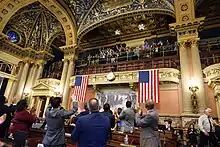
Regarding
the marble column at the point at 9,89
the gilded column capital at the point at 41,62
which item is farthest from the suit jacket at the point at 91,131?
the gilded column capital at the point at 41,62

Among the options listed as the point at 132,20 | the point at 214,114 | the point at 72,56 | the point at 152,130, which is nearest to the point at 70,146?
the point at 152,130

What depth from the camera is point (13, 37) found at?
14445mm

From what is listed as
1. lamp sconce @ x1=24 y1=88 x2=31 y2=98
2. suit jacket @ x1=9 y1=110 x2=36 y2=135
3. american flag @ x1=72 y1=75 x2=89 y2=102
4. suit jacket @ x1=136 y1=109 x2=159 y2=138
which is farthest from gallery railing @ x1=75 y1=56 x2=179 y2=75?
suit jacket @ x1=9 y1=110 x2=36 y2=135

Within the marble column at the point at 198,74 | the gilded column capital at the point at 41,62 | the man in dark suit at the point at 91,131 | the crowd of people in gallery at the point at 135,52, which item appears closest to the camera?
the man in dark suit at the point at 91,131

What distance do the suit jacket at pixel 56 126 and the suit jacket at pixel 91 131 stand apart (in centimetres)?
60

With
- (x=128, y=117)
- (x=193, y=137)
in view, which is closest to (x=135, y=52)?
(x=193, y=137)

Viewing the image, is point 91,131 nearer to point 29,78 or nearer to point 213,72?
point 213,72

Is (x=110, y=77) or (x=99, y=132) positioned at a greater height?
(x=110, y=77)

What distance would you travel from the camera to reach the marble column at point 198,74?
772 centimetres

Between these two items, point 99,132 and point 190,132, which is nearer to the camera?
point 99,132

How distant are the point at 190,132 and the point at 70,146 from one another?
5.27 m

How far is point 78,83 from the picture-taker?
11375 mm

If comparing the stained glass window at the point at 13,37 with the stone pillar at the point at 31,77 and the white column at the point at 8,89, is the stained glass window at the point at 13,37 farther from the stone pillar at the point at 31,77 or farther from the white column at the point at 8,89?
the white column at the point at 8,89

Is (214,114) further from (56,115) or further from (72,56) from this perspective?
(72,56)
